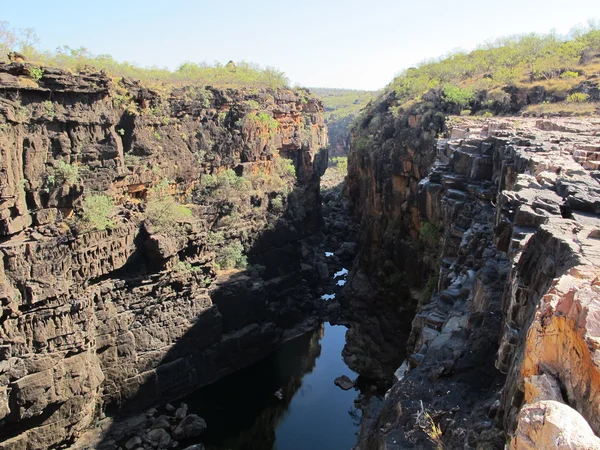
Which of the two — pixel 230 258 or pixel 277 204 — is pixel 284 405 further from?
pixel 277 204

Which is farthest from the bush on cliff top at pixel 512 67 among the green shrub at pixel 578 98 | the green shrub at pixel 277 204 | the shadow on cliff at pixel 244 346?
the shadow on cliff at pixel 244 346

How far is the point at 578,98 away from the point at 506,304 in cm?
2658

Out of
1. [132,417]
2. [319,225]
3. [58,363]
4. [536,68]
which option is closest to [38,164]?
[58,363]

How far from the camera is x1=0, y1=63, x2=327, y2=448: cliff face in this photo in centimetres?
1894

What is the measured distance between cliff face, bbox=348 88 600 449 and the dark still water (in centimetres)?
759

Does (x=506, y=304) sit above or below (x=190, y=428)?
above

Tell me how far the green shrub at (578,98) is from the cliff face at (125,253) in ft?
59.5

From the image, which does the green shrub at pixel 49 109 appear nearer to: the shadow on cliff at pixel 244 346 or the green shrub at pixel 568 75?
the shadow on cliff at pixel 244 346

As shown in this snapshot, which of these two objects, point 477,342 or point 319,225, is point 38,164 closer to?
point 477,342

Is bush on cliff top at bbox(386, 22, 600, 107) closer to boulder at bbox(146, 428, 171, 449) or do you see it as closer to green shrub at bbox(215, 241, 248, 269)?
green shrub at bbox(215, 241, 248, 269)

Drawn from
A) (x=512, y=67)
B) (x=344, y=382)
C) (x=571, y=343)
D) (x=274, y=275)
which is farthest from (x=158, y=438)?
(x=512, y=67)

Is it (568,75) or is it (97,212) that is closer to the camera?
(97,212)

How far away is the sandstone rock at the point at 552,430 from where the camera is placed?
3717mm

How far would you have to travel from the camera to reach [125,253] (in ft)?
73.2
